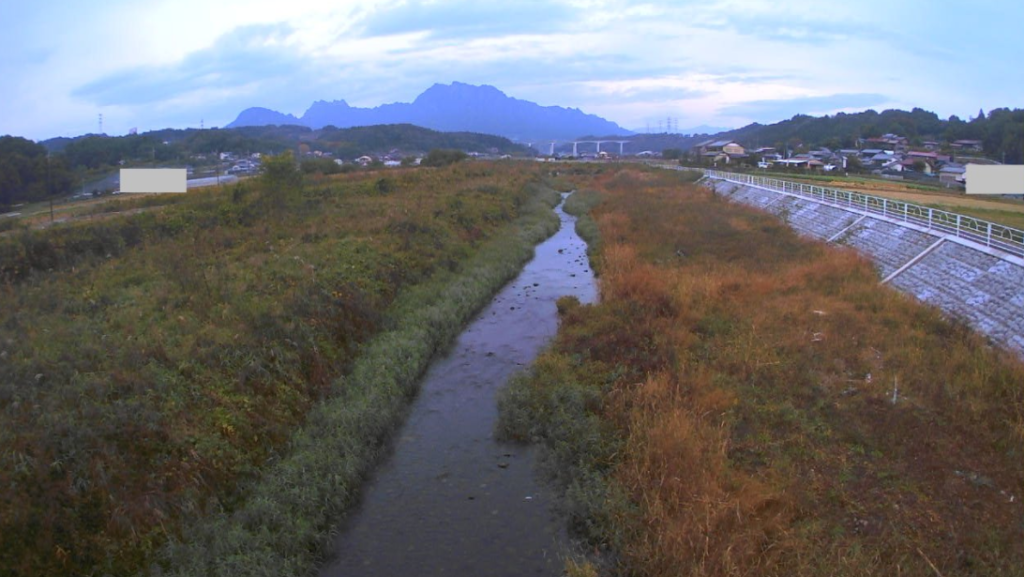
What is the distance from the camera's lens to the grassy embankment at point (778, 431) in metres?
6.99

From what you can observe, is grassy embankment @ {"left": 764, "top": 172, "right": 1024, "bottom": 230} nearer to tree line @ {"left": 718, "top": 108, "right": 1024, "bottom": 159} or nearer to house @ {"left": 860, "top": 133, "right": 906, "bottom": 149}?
tree line @ {"left": 718, "top": 108, "right": 1024, "bottom": 159}

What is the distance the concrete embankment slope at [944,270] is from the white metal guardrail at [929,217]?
31cm

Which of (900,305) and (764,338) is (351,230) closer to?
(764,338)

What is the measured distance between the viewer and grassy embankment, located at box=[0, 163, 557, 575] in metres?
6.59

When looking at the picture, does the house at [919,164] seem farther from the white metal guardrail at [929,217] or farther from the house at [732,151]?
the house at [732,151]

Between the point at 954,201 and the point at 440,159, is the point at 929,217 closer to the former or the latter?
the point at 954,201

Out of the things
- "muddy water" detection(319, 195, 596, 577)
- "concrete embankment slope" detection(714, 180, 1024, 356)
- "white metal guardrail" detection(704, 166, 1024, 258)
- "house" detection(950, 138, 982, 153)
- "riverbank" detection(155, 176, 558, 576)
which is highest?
"house" detection(950, 138, 982, 153)

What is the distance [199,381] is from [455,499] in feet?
12.5

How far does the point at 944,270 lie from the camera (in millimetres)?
16703

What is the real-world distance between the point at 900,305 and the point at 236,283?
1407cm

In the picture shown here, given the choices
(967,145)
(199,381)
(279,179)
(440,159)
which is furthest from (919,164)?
(199,381)

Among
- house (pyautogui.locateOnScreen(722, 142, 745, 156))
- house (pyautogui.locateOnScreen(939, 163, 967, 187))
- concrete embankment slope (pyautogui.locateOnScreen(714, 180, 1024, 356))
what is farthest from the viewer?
house (pyautogui.locateOnScreen(722, 142, 745, 156))

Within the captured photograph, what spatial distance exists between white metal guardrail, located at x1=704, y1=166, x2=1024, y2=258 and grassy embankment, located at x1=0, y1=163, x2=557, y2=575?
12.2m

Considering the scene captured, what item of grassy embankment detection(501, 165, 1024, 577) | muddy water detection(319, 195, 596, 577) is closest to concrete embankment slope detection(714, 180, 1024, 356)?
grassy embankment detection(501, 165, 1024, 577)
